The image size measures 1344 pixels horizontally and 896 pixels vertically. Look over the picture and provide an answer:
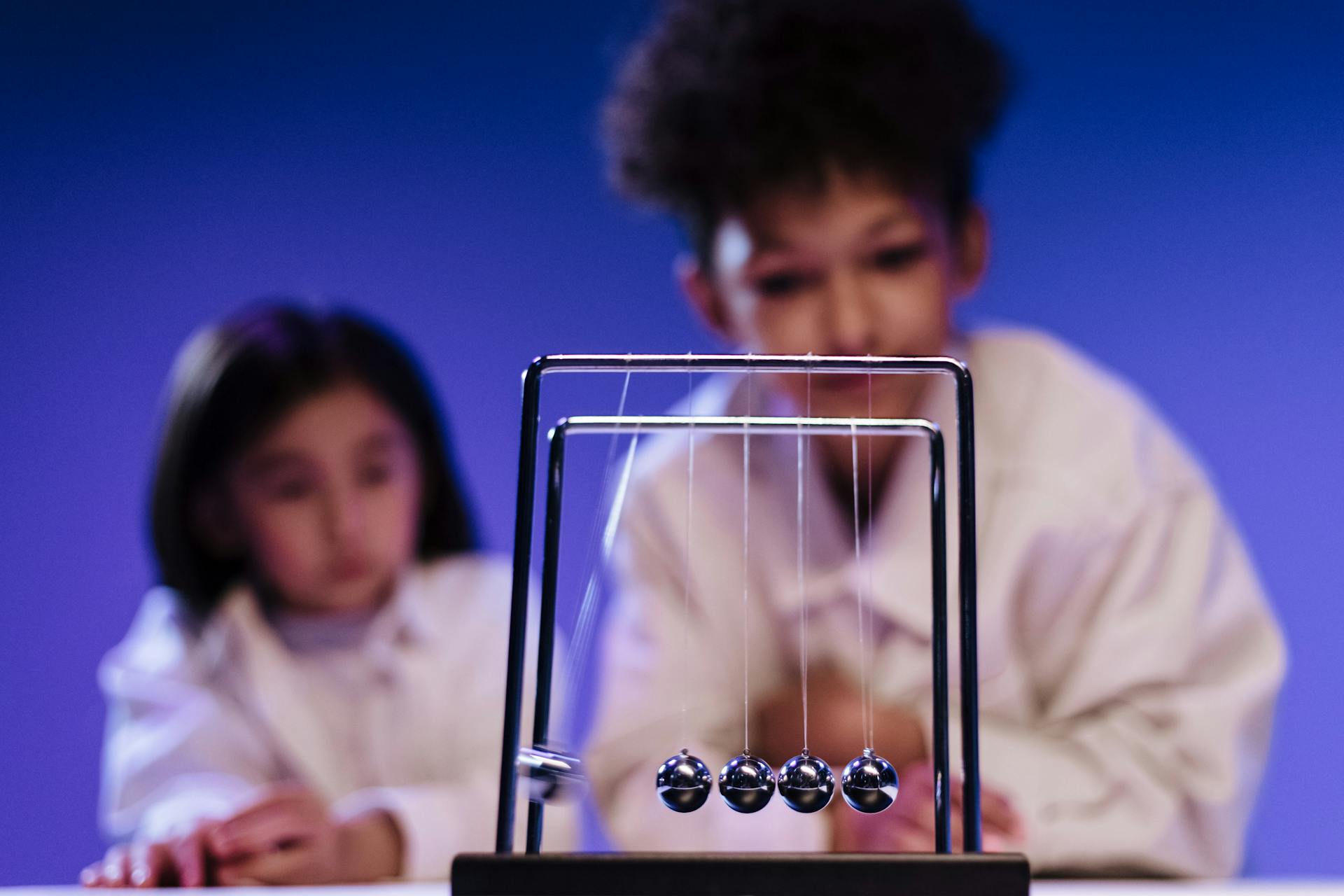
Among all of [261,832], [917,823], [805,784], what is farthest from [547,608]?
[261,832]

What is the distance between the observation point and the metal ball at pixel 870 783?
1.88 feet

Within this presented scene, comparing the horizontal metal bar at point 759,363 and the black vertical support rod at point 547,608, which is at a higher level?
the horizontal metal bar at point 759,363

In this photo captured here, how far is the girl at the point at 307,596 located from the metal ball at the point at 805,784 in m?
0.62

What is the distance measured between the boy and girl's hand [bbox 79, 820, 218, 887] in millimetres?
339

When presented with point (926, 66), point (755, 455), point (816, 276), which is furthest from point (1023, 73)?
point (755, 455)

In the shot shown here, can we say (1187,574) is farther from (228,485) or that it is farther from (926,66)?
(228,485)

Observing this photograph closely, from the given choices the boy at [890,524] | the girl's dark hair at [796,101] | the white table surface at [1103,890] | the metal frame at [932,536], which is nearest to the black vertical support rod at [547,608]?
the metal frame at [932,536]

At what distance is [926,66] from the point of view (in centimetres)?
121

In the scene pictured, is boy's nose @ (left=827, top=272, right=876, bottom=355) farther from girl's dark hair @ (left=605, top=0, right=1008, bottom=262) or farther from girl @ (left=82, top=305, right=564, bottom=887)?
girl @ (left=82, top=305, right=564, bottom=887)

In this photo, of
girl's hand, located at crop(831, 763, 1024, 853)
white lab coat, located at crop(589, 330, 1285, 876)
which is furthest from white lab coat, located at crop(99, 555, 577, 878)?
girl's hand, located at crop(831, 763, 1024, 853)

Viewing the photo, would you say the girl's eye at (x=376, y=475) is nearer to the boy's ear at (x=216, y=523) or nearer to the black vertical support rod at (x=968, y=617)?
the boy's ear at (x=216, y=523)

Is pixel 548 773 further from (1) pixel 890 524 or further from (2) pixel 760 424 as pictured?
(1) pixel 890 524

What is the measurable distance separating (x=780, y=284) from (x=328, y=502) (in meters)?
0.49

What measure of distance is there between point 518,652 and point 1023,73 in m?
0.88
